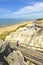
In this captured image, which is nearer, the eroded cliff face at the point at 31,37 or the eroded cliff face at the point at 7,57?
the eroded cliff face at the point at 7,57

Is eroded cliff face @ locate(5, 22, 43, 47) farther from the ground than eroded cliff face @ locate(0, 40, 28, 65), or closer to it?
farther from the ground

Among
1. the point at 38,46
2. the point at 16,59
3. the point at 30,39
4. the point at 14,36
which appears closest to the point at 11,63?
the point at 16,59

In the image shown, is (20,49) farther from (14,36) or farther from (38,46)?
(14,36)

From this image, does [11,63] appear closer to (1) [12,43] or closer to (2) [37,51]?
(2) [37,51]

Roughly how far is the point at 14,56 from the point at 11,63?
3.44 ft

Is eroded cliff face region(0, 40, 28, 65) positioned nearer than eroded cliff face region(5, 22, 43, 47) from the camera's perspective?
Yes

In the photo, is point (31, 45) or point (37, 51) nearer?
point (37, 51)

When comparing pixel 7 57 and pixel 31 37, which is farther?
pixel 31 37

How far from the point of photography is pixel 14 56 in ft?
61.7

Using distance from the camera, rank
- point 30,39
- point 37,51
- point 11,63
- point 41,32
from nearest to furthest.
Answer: point 11,63 → point 37,51 → point 30,39 → point 41,32

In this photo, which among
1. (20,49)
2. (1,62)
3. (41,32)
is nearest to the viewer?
(1,62)

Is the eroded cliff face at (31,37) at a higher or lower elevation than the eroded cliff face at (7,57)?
higher

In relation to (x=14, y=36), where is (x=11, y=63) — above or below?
below

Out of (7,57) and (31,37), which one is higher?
(31,37)
